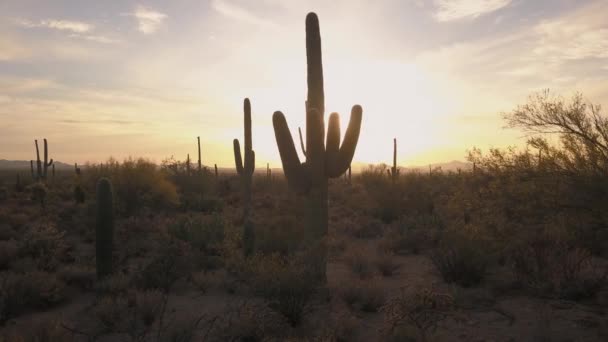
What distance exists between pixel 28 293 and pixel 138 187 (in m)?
12.5

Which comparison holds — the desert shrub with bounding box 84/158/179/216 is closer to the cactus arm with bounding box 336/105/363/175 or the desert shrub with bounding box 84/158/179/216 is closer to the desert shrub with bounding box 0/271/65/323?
the desert shrub with bounding box 0/271/65/323

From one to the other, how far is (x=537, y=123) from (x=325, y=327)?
6.40 meters

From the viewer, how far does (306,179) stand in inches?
409

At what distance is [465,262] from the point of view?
9.47m

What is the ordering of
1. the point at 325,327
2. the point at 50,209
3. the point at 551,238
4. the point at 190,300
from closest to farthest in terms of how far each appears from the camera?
the point at 325,327 < the point at 551,238 < the point at 190,300 < the point at 50,209

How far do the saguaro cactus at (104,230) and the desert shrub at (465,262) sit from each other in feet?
24.8

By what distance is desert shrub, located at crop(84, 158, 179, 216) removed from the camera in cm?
2051

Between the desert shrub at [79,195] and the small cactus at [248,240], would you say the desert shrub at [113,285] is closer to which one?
the small cactus at [248,240]

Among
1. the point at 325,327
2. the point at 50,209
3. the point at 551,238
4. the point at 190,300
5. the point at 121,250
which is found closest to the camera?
the point at 325,327

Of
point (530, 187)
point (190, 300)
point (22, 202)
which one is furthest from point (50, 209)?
point (530, 187)

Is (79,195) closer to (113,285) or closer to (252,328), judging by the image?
(113,285)

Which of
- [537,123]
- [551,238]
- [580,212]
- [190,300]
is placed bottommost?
[190,300]

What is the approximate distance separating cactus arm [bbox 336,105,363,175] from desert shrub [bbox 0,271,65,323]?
6.46 m

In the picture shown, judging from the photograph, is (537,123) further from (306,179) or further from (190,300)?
(190,300)
